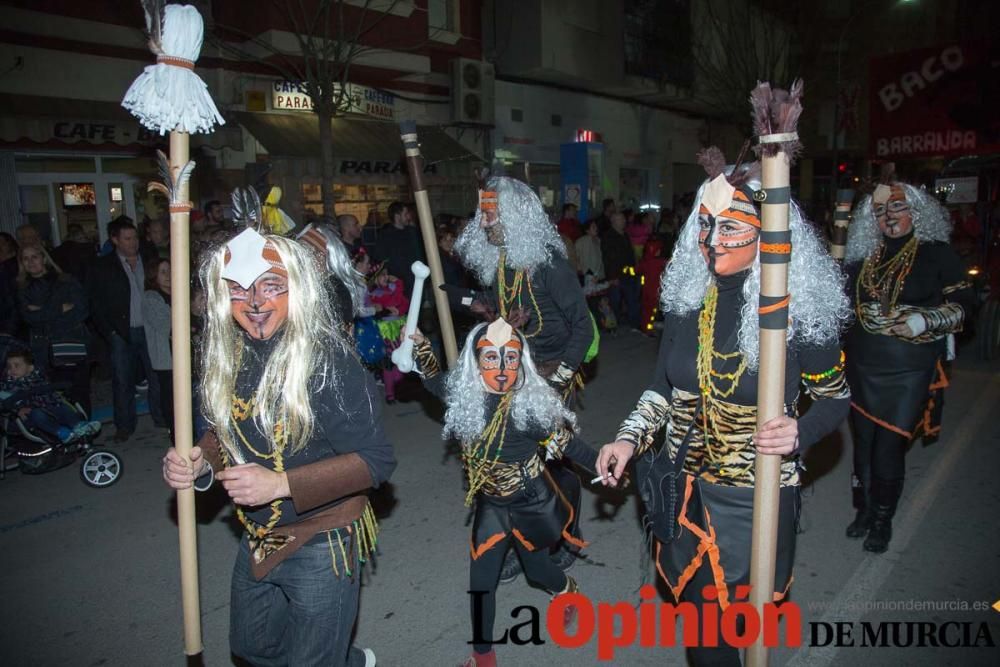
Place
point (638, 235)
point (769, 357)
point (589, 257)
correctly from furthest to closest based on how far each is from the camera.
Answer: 1. point (638, 235)
2. point (589, 257)
3. point (769, 357)

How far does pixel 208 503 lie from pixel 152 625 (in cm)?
158

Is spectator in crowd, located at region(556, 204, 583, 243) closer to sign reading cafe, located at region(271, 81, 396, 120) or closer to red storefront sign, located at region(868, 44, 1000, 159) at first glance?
sign reading cafe, located at region(271, 81, 396, 120)

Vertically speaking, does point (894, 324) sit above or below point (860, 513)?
above

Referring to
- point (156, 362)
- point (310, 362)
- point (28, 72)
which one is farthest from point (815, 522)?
point (28, 72)

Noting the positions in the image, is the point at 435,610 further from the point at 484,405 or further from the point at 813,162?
the point at 813,162

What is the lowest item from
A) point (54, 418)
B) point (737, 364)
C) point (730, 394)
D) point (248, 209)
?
point (54, 418)

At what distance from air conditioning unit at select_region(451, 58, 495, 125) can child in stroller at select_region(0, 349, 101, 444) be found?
13.7 m

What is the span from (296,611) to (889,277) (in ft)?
12.8

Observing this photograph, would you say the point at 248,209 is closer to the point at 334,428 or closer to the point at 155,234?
the point at 334,428

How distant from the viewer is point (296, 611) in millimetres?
2422

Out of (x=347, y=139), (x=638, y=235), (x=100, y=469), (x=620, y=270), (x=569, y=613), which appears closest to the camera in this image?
(x=569, y=613)

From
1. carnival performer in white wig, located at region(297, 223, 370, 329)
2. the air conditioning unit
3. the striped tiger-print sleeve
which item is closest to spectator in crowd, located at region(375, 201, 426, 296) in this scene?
carnival performer in white wig, located at region(297, 223, 370, 329)

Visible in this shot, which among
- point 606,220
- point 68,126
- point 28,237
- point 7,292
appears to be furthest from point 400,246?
point 68,126

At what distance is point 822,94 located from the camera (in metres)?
34.8
